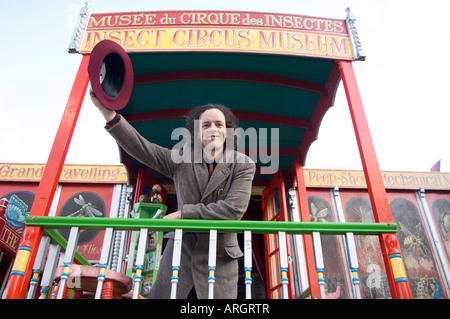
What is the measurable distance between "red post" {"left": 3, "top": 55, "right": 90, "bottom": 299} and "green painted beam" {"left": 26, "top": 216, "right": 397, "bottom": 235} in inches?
8.7

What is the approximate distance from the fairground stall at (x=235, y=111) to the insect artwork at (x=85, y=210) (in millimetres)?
1897

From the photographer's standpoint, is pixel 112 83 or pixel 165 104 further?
pixel 165 104

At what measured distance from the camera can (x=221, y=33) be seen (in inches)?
143

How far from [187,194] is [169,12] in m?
2.78

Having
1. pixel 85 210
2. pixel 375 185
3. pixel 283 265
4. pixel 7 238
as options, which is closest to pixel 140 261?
pixel 283 265

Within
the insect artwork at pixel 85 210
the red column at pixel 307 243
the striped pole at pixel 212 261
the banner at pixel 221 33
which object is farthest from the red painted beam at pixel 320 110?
the insect artwork at pixel 85 210

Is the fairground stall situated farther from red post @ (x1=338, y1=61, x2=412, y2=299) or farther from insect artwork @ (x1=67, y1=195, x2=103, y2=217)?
insect artwork @ (x1=67, y1=195, x2=103, y2=217)

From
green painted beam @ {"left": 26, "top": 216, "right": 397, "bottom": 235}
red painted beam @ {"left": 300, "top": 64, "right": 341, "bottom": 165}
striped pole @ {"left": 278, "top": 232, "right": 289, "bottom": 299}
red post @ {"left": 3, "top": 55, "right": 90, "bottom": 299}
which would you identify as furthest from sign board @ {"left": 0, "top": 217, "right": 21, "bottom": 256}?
red painted beam @ {"left": 300, "top": 64, "right": 341, "bottom": 165}

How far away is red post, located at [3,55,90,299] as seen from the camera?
1.99m

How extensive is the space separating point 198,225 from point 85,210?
6.26m

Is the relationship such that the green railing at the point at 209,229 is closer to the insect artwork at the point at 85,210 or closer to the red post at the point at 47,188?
the red post at the point at 47,188
